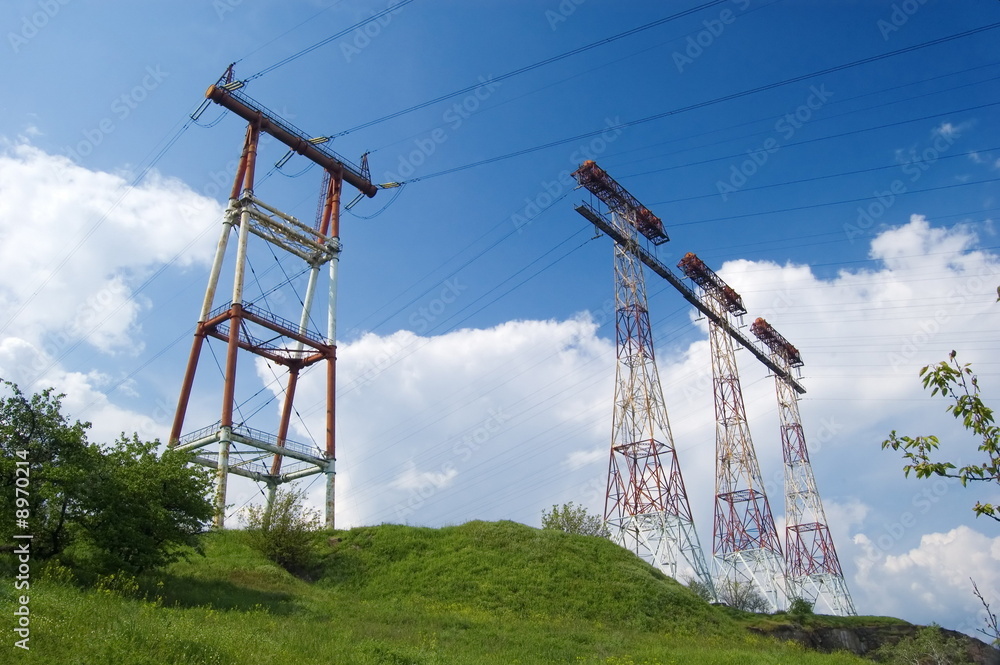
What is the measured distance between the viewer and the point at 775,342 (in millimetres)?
65812

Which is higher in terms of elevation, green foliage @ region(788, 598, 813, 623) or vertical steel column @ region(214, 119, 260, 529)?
vertical steel column @ region(214, 119, 260, 529)

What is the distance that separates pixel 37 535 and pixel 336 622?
28.5 feet

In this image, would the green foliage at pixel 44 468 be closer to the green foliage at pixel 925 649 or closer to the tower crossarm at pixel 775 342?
the green foliage at pixel 925 649

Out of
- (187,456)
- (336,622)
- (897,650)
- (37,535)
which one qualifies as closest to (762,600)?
(897,650)

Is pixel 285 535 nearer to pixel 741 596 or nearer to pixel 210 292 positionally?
pixel 210 292

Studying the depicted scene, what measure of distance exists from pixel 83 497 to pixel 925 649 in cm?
3265

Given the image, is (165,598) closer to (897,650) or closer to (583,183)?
(897,650)

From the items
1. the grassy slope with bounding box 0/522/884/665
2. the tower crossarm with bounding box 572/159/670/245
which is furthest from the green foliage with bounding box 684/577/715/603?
the tower crossarm with bounding box 572/159/670/245

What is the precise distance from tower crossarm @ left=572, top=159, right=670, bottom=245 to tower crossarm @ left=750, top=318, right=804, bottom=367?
69.0 feet

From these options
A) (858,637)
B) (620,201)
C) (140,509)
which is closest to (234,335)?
(140,509)

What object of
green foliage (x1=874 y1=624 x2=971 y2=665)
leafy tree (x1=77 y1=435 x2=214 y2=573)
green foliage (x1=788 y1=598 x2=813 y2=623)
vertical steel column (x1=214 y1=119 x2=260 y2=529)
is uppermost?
vertical steel column (x1=214 y1=119 x2=260 y2=529)

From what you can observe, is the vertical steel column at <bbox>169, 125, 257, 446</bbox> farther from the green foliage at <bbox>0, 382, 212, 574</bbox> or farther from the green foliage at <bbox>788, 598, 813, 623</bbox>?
Answer: the green foliage at <bbox>788, 598, 813, 623</bbox>

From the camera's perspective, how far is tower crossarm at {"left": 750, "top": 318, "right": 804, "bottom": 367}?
6419cm

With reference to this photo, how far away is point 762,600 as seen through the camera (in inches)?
1750
